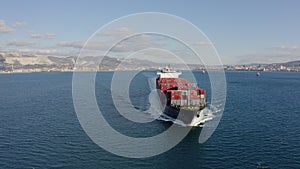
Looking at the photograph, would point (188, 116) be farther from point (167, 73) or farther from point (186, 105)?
point (167, 73)

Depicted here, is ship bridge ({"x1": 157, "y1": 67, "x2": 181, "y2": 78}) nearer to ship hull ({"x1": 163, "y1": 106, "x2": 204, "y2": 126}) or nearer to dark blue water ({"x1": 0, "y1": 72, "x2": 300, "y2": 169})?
dark blue water ({"x1": 0, "y1": 72, "x2": 300, "y2": 169})

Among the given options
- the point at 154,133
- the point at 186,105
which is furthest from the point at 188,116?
the point at 154,133

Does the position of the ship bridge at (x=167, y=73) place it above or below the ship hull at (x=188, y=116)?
above

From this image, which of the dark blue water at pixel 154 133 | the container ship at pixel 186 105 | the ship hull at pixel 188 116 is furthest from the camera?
the container ship at pixel 186 105

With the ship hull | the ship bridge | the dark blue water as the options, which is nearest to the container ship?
the ship hull

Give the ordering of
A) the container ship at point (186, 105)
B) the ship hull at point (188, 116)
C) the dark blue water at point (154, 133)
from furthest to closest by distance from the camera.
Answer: the container ship at point (186, 105) < the ship hull at point (188, 116) < the dark blue water at point (154, 133)

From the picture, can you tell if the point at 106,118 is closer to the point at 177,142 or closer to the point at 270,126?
the point at 177,142

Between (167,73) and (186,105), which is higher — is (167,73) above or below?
above

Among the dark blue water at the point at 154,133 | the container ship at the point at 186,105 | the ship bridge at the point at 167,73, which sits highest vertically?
the ship bridge at the point at 167,73

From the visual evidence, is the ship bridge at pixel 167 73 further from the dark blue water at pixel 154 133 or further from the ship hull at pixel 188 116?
the ship hull at pixel 188 116

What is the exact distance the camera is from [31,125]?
53844 millimetres

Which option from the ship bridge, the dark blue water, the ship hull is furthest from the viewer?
the ship bridge

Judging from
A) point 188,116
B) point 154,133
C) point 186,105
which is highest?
point 186,105

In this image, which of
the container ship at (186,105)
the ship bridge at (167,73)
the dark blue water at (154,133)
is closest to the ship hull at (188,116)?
the container ship at (186,105)
